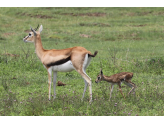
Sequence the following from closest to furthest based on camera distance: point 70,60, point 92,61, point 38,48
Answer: point 70,60, point 38,48, point 92,61

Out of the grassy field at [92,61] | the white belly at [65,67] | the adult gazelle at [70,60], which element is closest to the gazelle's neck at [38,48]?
the adult gazelle at [70,60]

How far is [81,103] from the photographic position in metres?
6.54

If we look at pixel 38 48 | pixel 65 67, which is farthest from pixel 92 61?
pixel 65 67

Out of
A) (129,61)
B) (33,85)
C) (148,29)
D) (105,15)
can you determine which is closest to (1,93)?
(33,85)

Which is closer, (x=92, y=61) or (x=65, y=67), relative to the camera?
(x=65, y=67)

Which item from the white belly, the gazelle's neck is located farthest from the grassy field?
the gazelle's neck

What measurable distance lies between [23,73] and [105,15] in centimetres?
1605

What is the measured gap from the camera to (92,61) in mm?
11984

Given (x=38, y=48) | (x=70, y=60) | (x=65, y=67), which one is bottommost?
(x=65, y=67)

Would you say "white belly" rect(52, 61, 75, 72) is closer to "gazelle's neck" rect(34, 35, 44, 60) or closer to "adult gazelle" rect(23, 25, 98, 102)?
"adult gazelle" rect(23, 25, 98, 102)

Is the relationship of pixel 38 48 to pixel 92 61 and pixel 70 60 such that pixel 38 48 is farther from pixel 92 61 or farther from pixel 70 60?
pixel 92 61

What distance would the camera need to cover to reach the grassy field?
6.43 meters

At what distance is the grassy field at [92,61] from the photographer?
643 centimetres

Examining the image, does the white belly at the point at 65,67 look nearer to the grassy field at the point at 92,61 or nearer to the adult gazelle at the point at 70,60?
the adult gazelle at the point at 70,60
